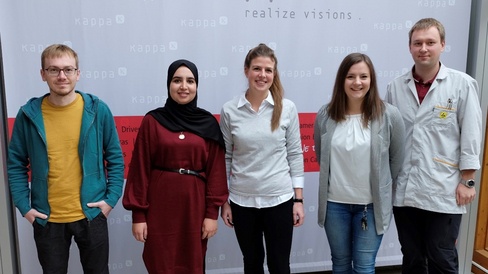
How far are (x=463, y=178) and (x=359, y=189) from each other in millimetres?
558

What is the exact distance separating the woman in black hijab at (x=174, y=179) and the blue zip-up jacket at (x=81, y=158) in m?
0.14

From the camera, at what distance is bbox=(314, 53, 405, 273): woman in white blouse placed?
68.8 inches

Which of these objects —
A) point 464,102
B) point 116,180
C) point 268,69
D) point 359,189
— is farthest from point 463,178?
point 116,180

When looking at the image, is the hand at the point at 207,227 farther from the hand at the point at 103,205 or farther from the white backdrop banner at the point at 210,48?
the white backdrop banner at the point at 210,48

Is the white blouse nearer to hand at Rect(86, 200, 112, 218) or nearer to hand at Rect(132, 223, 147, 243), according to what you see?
hand at Rect(132, 223, 147, 243)

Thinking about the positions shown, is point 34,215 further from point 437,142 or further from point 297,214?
point 437,142

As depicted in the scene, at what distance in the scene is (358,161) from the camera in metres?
1.75

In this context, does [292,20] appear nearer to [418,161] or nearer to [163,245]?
[418,161]

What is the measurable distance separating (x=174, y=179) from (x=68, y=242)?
0.61m

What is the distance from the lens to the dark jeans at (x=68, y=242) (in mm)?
1738

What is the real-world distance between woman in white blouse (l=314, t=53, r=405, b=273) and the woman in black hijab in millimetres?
561

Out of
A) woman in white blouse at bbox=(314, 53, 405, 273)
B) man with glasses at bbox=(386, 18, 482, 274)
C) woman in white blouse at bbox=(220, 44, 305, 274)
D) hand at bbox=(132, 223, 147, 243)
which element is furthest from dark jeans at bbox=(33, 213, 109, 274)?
man with glasses at bbox=(386, 18, 482, 274)

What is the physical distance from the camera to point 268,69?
179 cm

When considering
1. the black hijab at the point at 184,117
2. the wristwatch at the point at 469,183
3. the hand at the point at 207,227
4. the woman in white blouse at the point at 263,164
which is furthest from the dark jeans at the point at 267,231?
the wristwatch at the point at 469,183
